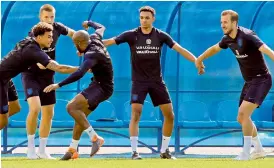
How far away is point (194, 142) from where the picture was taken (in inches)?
769

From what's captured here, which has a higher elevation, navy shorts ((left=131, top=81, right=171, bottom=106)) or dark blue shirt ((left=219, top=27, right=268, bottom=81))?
dark blue shirt ((left=219, top=27, right=268, bottom=81))

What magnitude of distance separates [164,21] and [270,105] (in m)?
2.58

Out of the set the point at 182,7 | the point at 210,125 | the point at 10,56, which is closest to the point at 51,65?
the point at 10,56

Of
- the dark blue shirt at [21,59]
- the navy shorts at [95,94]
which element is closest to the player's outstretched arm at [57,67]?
the dark blue shirt at [21,59]

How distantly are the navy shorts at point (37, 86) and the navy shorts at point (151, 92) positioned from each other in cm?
124

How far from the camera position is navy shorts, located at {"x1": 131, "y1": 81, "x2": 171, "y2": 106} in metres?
15.7

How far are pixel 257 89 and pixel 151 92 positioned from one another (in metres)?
1.63

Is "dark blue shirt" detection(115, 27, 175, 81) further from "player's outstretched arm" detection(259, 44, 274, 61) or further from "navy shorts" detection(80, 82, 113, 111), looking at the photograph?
"player's outstretched arm" detection(259, 44, 274, 61)

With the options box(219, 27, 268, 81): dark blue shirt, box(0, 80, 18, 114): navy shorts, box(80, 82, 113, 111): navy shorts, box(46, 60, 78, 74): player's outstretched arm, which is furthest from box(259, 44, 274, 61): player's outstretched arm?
box(0, 80, 18, 114): navy shorts

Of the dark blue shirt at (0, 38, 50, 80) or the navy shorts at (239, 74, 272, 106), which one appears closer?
the dark blue shirt at (0, 38, 50, 80)

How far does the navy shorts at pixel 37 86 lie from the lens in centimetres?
1557

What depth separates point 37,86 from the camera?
15.7 m

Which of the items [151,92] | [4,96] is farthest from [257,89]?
[4,96]

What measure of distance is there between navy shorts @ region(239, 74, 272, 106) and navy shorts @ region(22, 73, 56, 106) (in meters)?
2.89
